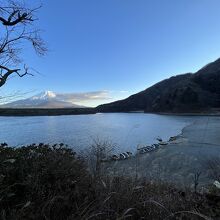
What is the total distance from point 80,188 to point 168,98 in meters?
176

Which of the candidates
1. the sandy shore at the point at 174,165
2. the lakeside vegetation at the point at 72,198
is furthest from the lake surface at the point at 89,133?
the lakeside vegetation at the point at 72,198

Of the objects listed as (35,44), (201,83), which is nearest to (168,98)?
(201,83)

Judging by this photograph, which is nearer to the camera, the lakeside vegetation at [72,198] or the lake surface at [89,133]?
the lakeside vegetation at [72,198]

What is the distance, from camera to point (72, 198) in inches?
180

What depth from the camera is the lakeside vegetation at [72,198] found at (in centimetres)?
392

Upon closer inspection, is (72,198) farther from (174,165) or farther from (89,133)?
(89,133)

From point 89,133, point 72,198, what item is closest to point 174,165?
point 72,198

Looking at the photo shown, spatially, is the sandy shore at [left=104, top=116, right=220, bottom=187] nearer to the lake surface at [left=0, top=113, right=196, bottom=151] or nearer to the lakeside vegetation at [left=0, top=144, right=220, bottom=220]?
the lake surface at [left=0, top=113, right=196, bottom=151]

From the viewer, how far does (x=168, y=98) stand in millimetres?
177750

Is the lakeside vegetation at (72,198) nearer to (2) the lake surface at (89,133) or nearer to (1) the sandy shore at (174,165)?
(2) the lake surface at (89,133)

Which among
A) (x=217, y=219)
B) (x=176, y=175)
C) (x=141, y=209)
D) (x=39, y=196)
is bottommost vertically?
(x=176, y=175)

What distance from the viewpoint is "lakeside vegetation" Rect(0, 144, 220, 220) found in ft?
12.9

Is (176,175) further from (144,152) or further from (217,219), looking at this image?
(217,219)

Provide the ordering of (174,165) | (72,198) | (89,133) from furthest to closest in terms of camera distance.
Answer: (89,133), (174,165), (72,198)
